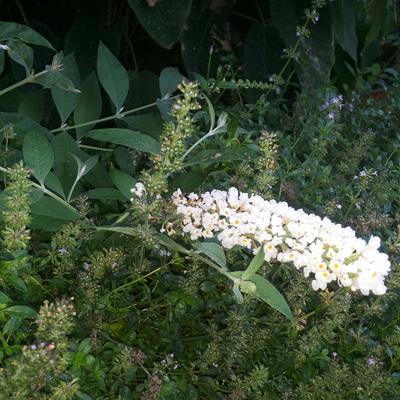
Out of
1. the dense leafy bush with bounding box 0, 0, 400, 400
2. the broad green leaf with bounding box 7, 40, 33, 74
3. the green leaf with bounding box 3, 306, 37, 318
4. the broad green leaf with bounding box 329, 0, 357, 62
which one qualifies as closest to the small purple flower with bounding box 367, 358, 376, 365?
the dense leafy bush with bounding box 0, 0, 400, 400

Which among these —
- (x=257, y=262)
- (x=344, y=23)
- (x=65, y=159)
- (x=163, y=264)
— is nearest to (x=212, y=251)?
(x=257, y=262)

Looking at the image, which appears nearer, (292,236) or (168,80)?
(292,236)

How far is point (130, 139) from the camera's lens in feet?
4.24

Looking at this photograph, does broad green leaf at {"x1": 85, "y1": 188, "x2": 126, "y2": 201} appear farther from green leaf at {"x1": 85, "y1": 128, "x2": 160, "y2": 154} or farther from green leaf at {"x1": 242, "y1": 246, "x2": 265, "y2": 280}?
green leaf at {"x1": 242, "y1": 246, "x2": 265, "y2": 280}

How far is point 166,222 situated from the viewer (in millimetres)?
1257

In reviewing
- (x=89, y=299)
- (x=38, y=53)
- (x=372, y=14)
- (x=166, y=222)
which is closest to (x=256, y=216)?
(x=166, y=222)

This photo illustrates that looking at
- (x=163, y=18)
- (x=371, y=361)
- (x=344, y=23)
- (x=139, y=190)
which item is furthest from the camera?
(x=344, y=23)

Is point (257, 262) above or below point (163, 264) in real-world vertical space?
above

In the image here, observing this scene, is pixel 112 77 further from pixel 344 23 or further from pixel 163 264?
pixel 344 23

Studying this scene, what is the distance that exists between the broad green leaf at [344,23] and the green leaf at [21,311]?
1408 millimetres

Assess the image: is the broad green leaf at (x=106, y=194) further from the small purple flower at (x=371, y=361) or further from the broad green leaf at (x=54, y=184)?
the small purple flower at (x=371, y=361)

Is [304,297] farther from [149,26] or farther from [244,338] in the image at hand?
[149,26]

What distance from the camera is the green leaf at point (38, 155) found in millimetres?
1197

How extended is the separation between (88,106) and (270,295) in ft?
2.11
